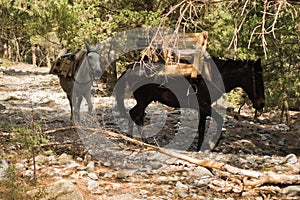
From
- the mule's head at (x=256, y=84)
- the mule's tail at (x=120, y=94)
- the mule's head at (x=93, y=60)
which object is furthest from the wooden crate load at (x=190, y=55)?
the mule's head at (x=93, y=60)

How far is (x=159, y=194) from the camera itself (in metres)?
6.60

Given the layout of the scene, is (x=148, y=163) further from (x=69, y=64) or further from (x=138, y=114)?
(x=69, y=64)

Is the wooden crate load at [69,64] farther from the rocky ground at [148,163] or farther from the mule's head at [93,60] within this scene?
the rocky ground at [148,163]

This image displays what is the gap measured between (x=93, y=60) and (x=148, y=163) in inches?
183

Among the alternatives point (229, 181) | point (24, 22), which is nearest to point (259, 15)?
point (229, 181)

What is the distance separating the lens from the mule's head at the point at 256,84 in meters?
9.69

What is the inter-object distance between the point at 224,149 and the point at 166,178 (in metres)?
3.21

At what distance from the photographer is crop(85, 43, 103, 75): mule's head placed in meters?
11.7

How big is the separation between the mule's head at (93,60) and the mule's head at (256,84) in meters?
4.51

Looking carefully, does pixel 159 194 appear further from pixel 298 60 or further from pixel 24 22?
pixel 24 22

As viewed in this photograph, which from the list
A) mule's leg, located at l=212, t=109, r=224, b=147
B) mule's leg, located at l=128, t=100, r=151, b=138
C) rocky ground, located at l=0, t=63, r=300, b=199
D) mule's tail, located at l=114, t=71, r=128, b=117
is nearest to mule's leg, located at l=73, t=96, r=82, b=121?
rocky ground, located at l=0, t=63, r=300, b=199

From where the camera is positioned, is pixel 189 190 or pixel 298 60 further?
pixel 298 60

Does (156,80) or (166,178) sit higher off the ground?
(156,80)

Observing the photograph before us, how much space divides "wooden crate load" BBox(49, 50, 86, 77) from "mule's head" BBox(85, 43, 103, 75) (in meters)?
0.35
